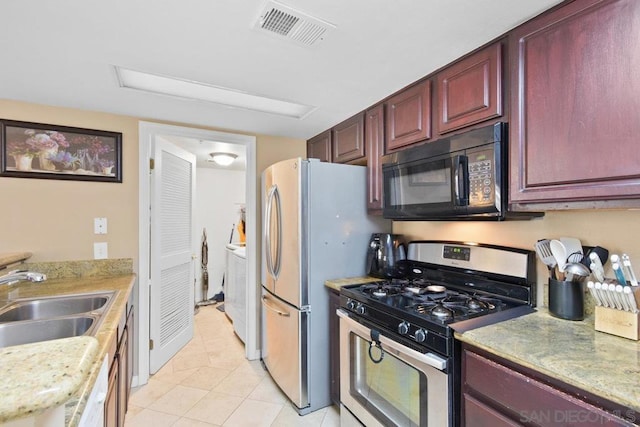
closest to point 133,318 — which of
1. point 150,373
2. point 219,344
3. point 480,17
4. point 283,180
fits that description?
point 150,373

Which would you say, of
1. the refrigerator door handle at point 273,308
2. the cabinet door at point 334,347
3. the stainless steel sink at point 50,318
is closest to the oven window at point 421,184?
the cabinet door at point 334,347

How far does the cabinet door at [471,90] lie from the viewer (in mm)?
1395

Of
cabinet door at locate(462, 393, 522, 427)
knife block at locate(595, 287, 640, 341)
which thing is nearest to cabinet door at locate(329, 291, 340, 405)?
cabinet door at locate(462, 393, 522, 427)

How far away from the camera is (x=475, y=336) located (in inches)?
44.8

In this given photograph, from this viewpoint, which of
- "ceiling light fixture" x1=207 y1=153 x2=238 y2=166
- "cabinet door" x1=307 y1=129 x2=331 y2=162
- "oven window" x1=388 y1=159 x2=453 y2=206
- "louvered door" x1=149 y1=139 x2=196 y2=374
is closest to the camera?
"oven window" x1=388 y1=159 x2=453 y2=206

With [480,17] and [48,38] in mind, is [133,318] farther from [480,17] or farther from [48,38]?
[480,17]

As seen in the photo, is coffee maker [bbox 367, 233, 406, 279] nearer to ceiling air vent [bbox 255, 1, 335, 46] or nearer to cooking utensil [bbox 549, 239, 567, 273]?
cooking utensil [bbox 549, 239, 567, 273]

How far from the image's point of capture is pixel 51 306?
165 cm

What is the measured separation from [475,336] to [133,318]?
8.05ft

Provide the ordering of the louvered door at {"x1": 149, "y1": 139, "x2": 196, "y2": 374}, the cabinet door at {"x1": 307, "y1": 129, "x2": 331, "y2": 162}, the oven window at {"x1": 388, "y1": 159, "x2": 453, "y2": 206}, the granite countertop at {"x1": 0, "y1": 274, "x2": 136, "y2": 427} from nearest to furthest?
1. the granite countertop at {"x1": 0, "y1": 274, "x2": 136, "y2": 427}
2. the oven window at {"x1": 388, "y1": 159, "x2": 453, "y2": 206}
3. the louvered door at {"x1": 149, "y1": 139, "x2": 196, "y2": 374}
4. the cabinet door at {"x1": 307, "y1": 129, "x2": 331, "y2": 162}

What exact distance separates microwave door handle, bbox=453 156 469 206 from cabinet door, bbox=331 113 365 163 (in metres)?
0.89

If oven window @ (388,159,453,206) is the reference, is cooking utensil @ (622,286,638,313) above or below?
below

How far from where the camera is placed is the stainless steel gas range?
1.25 metres

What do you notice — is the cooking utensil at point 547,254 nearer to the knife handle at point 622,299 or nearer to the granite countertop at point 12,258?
the knife handle at point 622,299
